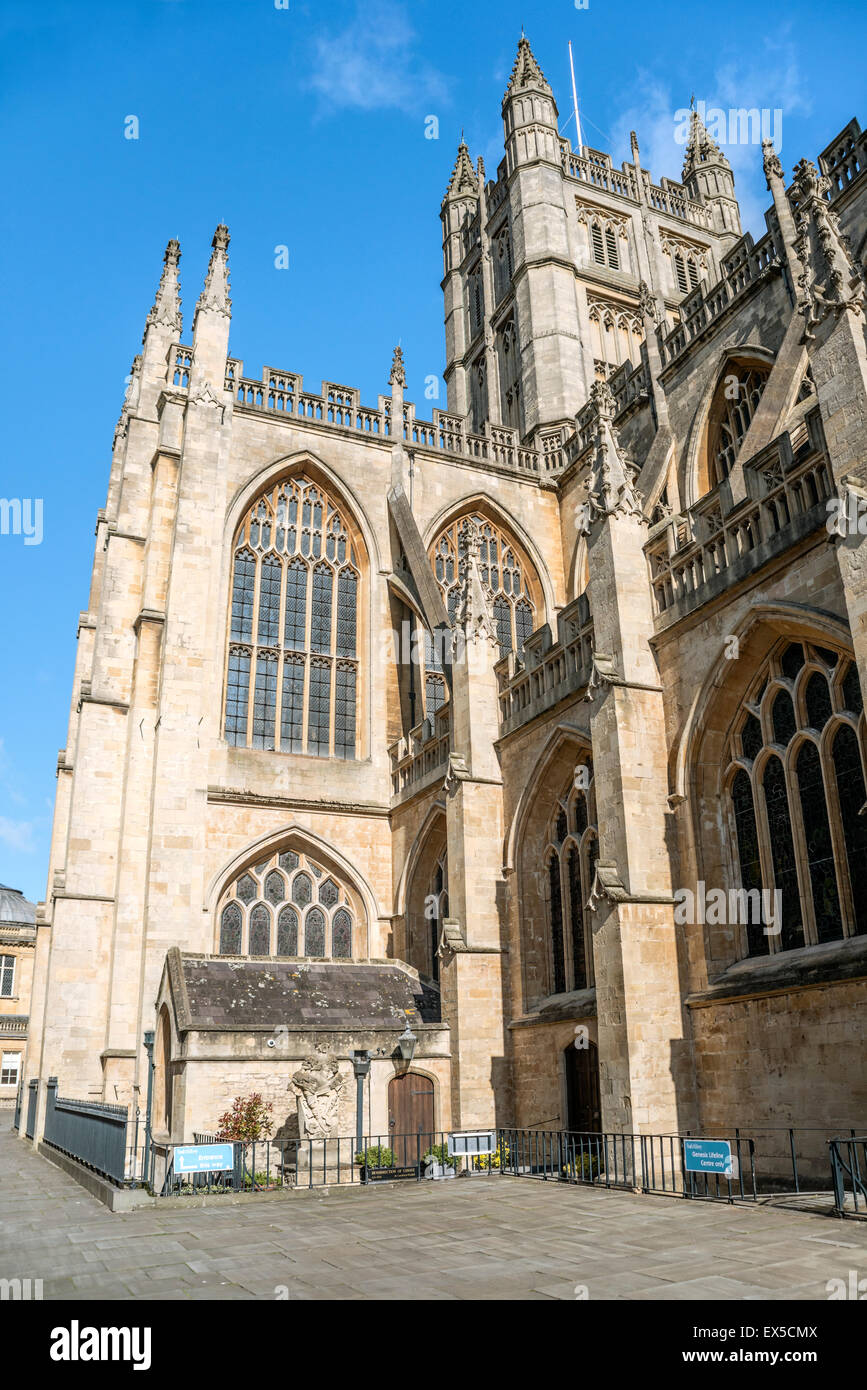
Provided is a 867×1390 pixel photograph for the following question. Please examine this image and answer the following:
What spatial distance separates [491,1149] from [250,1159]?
347 cm

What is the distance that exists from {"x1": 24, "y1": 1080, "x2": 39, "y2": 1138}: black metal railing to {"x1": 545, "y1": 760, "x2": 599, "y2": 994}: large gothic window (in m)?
14.1

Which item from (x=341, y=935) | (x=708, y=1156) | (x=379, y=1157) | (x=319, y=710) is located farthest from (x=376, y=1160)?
(x=319, y=710)

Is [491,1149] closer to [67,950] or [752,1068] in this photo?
[752,1068]

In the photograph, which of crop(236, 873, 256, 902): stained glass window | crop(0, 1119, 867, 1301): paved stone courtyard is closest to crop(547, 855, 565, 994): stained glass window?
crop(0, 1119, 867, 1301): paved stone courtyard

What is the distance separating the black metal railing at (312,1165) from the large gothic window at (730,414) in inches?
589

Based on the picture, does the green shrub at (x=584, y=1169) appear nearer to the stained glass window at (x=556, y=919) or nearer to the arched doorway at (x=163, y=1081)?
the stained glass window at (x=556, y=919)

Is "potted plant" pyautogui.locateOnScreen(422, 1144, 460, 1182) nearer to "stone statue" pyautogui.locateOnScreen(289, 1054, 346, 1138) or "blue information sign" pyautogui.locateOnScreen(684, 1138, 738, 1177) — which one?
"stone statue" pyautogui.locateOnScreen(289, 1054, 346, 1138)

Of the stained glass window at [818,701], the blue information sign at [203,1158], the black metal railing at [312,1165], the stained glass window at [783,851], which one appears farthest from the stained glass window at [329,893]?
the stained glass window at [818,701]

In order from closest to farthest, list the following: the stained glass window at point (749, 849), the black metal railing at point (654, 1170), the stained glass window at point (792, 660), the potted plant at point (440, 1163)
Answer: the black metal railing at point (654, 1170) < the stained glass window at point (792, 660) < the stained glass window at point (749, 849) < the potted plant at point (440, 1163)

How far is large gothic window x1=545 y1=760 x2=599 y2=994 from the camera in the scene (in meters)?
17.2

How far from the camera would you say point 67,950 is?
70.7ft

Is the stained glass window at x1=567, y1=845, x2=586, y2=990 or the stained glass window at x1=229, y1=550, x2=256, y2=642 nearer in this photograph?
the stained glass window at x1=567, y1=845, x2=586, y2=990

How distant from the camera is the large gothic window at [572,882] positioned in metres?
17.2

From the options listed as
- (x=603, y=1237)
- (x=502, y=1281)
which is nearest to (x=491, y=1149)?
(x=603, y=1237)
